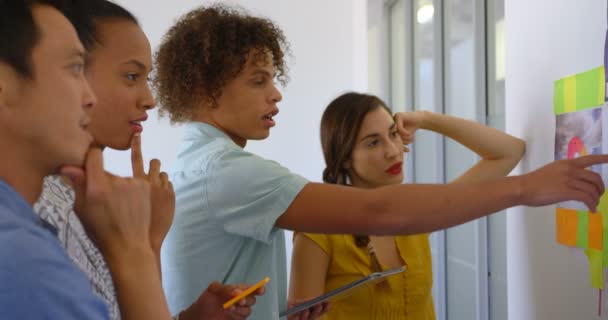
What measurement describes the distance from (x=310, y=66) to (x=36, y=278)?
3724 mm

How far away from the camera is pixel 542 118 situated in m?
1.27

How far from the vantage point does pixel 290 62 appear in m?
4.03

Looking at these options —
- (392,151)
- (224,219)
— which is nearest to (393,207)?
(224,219)

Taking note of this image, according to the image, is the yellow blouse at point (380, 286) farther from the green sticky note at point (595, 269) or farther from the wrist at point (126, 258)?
the wrist at point (126, 258)

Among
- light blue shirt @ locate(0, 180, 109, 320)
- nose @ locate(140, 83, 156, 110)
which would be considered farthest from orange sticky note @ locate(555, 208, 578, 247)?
light blue shirt @ locate(0, 180, 109, 320)

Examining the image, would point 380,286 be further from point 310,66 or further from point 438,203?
point 310,66

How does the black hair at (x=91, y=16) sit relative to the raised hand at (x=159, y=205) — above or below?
above

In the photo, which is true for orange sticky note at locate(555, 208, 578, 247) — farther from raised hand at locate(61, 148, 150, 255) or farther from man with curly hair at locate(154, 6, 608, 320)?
raised hand at locate(61, 148, 150, 255)

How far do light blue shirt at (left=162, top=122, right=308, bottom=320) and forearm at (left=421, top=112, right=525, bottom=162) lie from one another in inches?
23.2

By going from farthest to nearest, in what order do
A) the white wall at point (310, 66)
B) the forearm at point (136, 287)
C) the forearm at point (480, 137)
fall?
the white wall at point (310, 66) < the forearm at point (480, 137) < the forearm at point (136, 287)

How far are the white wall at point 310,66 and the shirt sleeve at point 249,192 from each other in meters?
2.87

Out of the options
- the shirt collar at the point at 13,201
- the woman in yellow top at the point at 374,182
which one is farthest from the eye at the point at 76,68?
the woman in yellow top at the point at 374,182

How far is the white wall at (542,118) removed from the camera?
3.57 ft

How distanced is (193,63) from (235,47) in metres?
0.10
